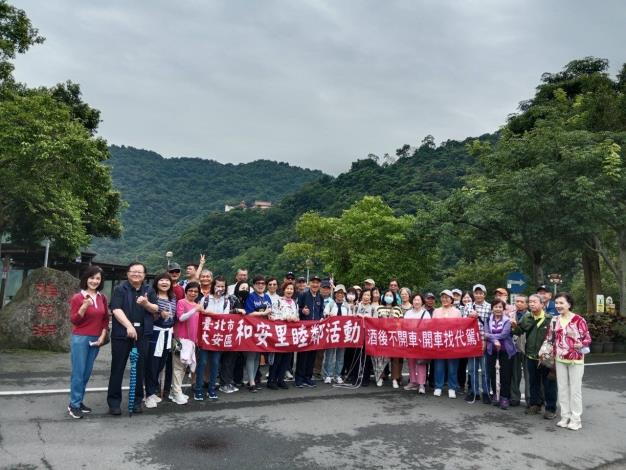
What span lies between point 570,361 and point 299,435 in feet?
12.7

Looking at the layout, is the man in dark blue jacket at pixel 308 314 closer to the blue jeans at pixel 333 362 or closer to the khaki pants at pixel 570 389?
the blue jeans at pixel 333 362

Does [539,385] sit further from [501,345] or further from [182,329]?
[182,329]

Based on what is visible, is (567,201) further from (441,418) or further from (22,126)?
(22,126)

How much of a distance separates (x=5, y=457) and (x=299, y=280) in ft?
17.9

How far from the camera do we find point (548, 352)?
22.7 ft

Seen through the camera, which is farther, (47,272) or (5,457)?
(47,272)

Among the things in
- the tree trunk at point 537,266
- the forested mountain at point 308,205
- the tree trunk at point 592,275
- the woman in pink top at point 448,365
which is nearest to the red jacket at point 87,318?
the woman in pink top at point 448,365

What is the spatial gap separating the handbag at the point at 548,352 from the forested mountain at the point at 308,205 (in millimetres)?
48871

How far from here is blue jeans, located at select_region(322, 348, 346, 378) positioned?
8836 mm

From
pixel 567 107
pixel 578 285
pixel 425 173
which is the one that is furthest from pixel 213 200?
pixel 567 107

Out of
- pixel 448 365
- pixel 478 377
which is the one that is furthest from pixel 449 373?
pixel 478 377

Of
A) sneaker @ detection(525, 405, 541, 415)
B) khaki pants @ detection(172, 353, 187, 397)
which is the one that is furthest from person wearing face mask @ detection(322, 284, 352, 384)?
sneaker @ detection(525, 405, 541, 415)

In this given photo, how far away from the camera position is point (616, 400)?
8641 mm

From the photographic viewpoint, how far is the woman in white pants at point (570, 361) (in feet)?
21.7
